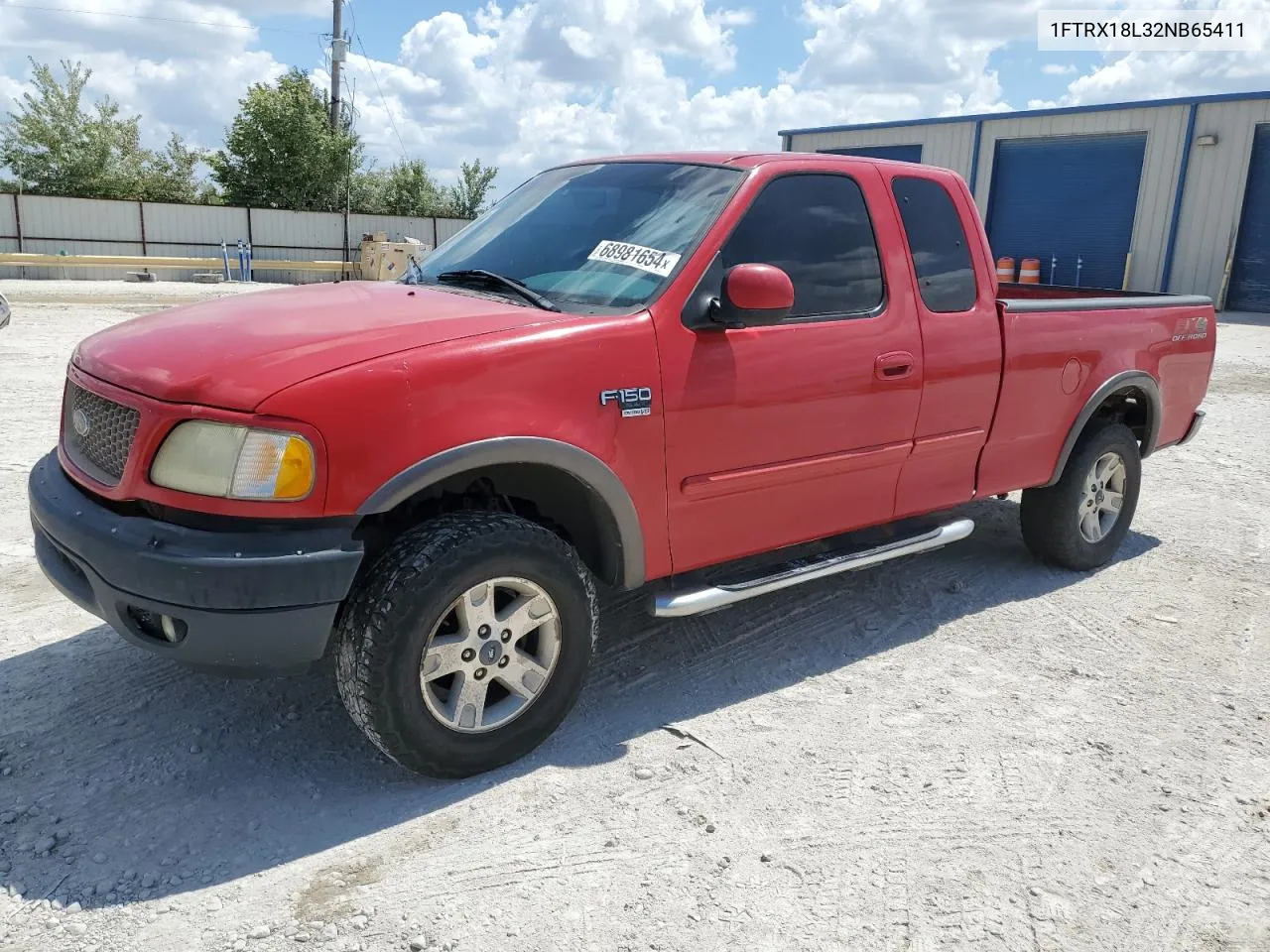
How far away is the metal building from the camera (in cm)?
2181

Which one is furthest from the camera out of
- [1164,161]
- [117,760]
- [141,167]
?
[141,167]

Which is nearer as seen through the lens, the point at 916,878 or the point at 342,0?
the point at 916,878

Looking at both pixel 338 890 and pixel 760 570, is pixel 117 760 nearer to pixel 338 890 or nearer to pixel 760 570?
pixel 338 890

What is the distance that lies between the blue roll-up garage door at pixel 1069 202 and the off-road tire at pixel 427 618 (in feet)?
77.3

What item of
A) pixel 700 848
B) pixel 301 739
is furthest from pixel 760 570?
pixel 301 739

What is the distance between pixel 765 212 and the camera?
3.71 m

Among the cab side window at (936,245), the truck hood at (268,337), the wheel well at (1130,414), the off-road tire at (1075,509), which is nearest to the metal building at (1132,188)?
the wheel well at (1130,414)

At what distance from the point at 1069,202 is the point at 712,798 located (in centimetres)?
2444

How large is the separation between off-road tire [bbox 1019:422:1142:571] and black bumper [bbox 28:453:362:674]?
3733 millimetres

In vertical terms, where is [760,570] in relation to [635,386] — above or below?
below

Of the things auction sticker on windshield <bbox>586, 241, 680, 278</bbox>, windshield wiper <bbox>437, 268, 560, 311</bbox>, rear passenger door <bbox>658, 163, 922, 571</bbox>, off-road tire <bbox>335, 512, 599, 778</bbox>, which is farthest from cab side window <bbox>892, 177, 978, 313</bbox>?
off-road tire <bbox>335, 512, 599, 778</bbox>

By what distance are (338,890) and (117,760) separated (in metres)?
1.03

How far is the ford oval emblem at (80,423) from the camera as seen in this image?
3100mm

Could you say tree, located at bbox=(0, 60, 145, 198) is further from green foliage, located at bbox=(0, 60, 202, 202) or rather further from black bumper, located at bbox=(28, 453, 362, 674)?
black bumper, located at bbox=(28, 453, 362, 674)
